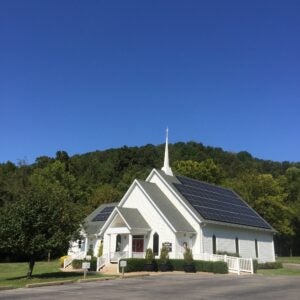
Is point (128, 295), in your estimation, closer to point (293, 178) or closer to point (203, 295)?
point (203, 295)

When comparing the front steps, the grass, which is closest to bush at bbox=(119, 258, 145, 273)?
the front steps

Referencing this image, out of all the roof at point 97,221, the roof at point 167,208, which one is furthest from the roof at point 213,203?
the roof at point 97,221

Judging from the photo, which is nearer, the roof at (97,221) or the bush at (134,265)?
the bush at (134,265)

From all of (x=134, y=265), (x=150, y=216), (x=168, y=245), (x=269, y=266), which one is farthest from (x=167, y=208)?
(x=269, y=266)

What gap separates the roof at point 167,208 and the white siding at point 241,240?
2.09 meters

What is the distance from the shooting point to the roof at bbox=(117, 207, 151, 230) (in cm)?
3906

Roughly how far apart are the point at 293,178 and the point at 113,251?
7128cm

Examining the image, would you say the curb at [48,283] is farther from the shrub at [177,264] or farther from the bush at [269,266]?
the bush at [269,266]

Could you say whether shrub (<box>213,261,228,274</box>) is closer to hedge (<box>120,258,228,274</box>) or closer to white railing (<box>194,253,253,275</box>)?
hedge (<box>120,258,228,274</box>)

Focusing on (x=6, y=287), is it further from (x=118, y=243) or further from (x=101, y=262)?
(x=118, y=243)

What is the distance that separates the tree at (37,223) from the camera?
27.8 meters

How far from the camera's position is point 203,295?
17.4 metres

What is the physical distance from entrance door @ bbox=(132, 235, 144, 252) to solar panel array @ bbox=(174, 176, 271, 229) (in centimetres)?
586

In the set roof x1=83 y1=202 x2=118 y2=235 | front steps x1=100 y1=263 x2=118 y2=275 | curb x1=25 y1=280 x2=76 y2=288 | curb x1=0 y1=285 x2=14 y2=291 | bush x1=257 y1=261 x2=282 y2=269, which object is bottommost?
curb x1=0 y1=285 x2=14 y2=291
